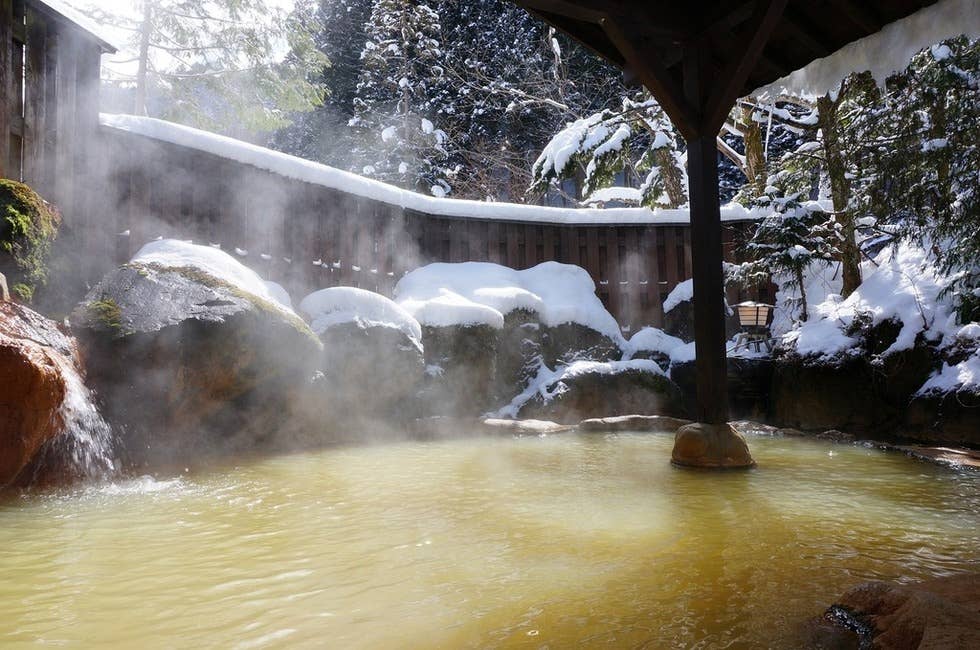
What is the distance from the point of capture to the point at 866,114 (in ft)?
20.2

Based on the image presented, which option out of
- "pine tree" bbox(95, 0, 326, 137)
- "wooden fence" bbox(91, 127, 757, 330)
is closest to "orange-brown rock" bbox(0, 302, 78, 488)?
"wooden fence" bbox(91, 127, 757, 330)

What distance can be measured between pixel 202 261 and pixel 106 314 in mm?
1193

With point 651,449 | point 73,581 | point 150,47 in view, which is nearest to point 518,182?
point 150,47

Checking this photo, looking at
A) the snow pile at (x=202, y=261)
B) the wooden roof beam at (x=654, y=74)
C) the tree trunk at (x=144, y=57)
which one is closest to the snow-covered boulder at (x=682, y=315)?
the wooden roof beam at (x=654, y=74)

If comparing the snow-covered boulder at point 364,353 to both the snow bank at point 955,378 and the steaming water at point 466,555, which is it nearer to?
the steaming water at point 466,555

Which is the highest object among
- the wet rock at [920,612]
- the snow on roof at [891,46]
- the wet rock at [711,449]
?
the snow on roof at [891,46]

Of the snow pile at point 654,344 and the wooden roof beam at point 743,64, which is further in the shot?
the snow pile at point 654,344

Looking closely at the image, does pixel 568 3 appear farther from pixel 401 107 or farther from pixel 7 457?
pixel 401 107

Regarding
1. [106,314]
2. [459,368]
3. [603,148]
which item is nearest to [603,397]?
[459,368]

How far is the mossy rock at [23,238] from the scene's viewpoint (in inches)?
179

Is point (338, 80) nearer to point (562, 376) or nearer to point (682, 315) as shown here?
point (682, 315)

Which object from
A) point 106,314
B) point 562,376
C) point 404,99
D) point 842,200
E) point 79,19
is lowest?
point 562,376

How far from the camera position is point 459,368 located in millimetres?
7828

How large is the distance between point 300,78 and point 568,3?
Answer: 13032 millimetres
